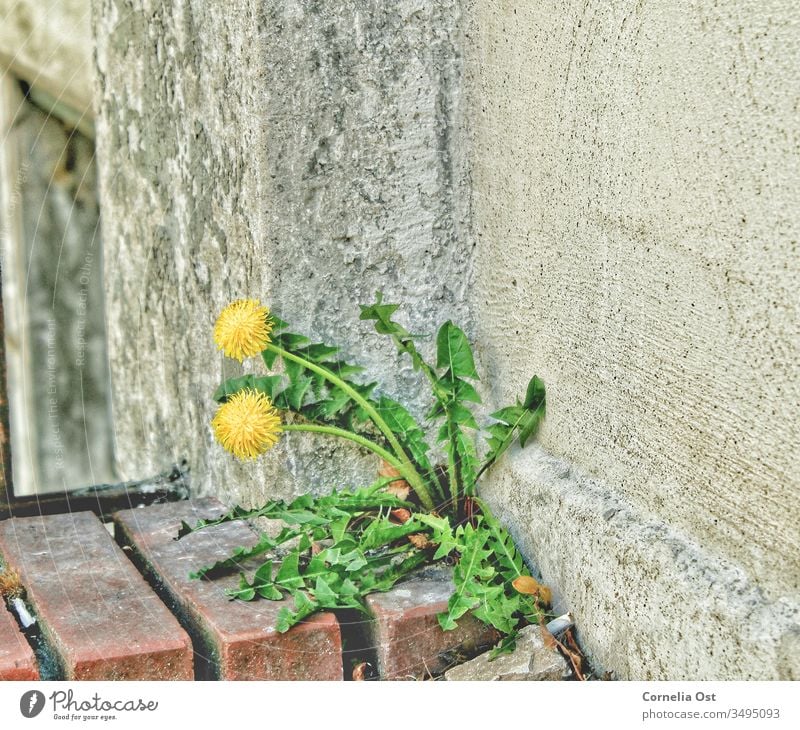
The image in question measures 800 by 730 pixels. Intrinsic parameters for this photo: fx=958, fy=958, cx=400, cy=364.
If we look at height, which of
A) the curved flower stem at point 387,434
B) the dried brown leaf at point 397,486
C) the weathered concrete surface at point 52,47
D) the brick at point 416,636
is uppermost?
the weathered concrete surface at point 52,47

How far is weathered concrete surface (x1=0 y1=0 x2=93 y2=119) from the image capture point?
1.84 m

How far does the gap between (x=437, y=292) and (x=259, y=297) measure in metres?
0.25

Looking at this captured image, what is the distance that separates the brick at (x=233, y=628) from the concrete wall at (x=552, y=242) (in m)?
0.16

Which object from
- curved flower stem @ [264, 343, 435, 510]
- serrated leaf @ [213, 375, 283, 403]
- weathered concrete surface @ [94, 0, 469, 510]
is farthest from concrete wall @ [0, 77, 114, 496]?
curved flower stem @ [264, 343, 435, 510]

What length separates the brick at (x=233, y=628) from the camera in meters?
0.98

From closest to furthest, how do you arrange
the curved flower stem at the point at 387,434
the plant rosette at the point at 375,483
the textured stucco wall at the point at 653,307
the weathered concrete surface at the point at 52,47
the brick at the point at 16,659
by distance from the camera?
1. the textured stucco wall at the point at 653,307
2. the brick at the point at 16,659
3. the plant rosette at the point at 375,483
4. the curved flower stem at the point at 387,434
5. the weathered concrete surface at the point at 52,47

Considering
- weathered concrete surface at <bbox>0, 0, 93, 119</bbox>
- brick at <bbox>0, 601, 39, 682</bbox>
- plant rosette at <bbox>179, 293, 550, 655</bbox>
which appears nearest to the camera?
brick at <bbox>0, 601, 39, 682</bbox>

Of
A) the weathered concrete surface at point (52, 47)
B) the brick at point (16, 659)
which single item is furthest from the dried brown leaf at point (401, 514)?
the weathered concrete surface at point (52, 47)

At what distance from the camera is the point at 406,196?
4.21 ft

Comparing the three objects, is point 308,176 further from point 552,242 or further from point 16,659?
point 16,659

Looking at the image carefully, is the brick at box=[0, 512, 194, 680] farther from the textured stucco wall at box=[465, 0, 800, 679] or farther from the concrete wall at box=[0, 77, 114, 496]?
the concrete wall at box=[0, 77, 114, 496]

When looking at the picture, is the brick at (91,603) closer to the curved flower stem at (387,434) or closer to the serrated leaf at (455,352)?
the curved flower stem at (387,434)
